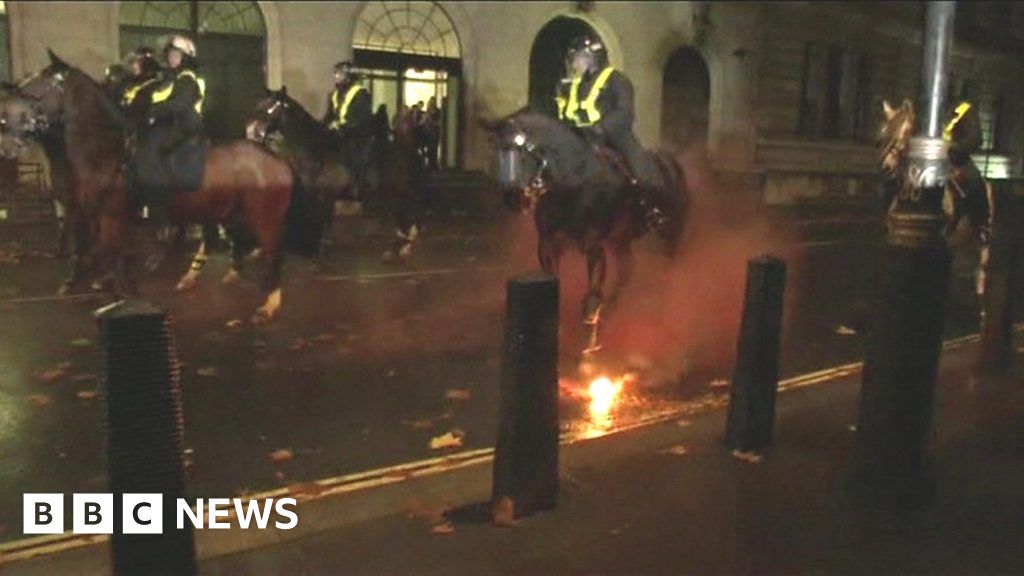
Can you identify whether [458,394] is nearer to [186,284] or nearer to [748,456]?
[748,456]

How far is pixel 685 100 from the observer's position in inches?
1069

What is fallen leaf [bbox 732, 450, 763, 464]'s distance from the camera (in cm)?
583

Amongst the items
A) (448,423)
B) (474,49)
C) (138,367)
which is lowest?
(448,423)

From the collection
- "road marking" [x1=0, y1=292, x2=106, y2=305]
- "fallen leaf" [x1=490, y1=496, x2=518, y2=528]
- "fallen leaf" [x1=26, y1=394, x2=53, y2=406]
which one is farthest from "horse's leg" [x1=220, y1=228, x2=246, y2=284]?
"fallen leaf" [x1=490, y1=496, x2=518, y2=528]

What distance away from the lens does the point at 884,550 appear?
4613 millimetres

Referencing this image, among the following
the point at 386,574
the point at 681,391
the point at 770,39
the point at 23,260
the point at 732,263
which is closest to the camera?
the point at 386,574

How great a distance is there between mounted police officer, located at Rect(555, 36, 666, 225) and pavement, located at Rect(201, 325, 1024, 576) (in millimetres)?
3285

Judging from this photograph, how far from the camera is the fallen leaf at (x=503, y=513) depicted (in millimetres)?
4812

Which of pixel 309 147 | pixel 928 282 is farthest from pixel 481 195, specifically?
pixel 928 282

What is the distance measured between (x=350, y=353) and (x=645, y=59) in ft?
61.3

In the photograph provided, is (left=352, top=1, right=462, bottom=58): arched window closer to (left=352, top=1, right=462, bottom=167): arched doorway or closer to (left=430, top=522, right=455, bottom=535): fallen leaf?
(left=352, top=1, right=462, bottom=167): arched doorway

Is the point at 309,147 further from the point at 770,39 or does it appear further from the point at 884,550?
the point at 770,39

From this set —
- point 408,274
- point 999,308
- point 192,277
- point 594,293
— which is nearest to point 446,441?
point 594,293

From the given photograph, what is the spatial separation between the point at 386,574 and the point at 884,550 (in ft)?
7.37
